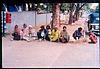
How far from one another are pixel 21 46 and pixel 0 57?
0.31 m

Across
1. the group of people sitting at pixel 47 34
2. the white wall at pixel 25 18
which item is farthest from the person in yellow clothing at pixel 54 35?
the white wall at pixel 25 18

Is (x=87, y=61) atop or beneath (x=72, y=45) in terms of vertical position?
beneath

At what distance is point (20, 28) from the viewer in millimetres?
→ 3166

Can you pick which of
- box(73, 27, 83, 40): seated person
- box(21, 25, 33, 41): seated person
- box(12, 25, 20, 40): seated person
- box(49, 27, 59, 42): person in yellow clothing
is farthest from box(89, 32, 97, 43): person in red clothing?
box(12, 25, 20, 40): seated person

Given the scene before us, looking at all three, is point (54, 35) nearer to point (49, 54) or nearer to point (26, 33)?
point (49, 54)

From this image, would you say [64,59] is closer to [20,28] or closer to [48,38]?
[48,38]

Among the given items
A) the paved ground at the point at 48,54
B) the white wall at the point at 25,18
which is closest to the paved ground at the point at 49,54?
the paved ground at the point at 48,54

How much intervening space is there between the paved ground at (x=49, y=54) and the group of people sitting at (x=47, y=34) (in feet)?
0.22

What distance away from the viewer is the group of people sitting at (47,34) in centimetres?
313

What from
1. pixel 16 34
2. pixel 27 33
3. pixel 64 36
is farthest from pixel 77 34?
pixel 16 34

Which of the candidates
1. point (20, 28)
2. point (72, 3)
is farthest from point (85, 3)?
point (20, 28)

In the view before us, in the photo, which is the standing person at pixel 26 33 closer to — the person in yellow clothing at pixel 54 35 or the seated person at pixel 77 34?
the person in yellow clothing at pixel 54 35

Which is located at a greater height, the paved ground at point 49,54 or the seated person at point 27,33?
the seated person at point 27,33

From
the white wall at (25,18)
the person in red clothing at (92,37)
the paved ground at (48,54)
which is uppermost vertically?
the white wall at (25,18)
